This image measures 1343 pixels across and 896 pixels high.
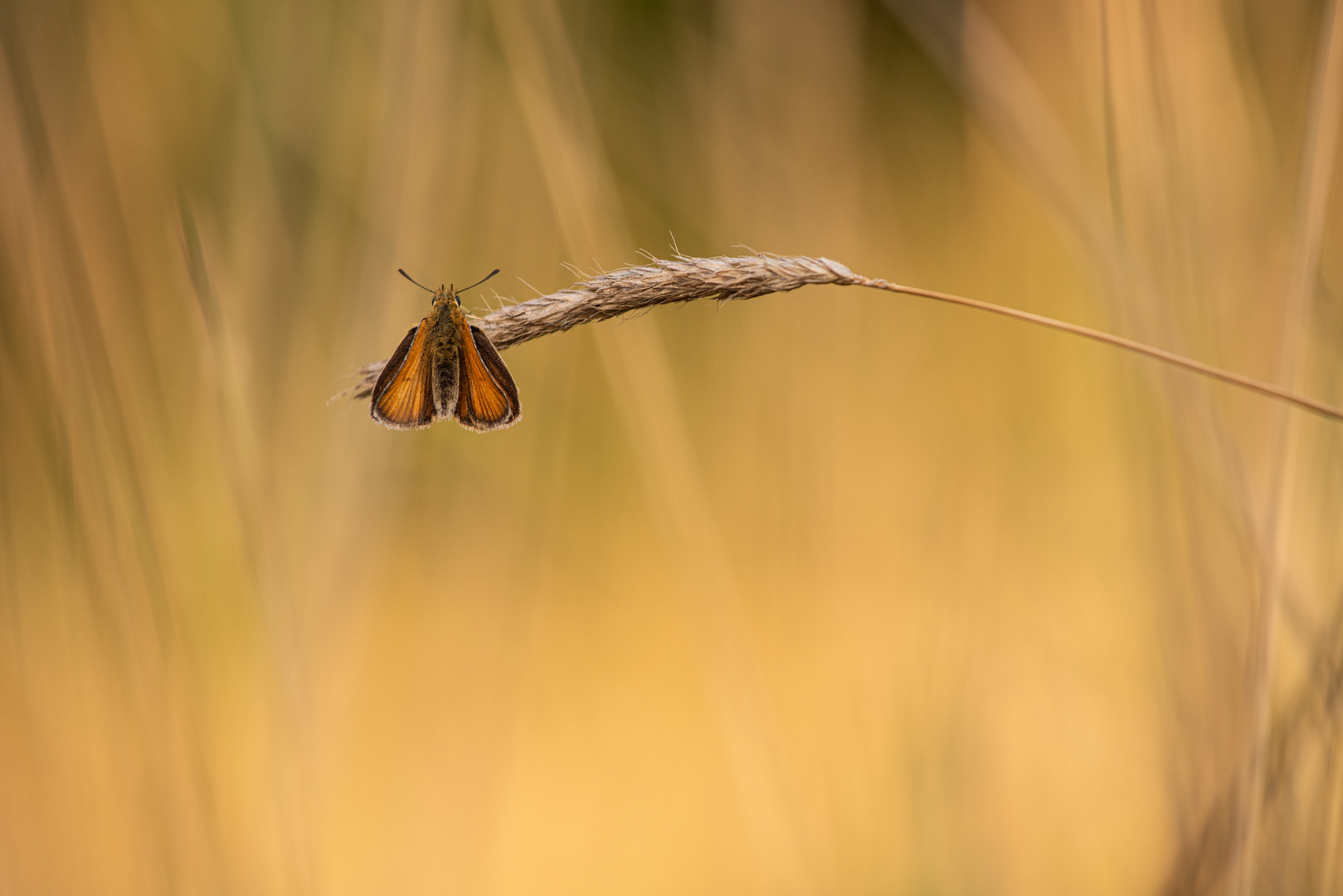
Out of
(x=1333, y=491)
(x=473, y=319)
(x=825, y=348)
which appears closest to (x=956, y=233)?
(x=825, y=348)

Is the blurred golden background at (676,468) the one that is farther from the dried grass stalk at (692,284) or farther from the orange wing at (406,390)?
the dried grass stalk at (692,284)

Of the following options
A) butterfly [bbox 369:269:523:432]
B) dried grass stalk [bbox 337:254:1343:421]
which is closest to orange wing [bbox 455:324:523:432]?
butterfly [bbox 369:269:523:432]

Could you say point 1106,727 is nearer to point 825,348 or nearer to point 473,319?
point 825,348

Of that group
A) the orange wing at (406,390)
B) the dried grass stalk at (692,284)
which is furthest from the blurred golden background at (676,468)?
the dried grass stalk at (692,284)

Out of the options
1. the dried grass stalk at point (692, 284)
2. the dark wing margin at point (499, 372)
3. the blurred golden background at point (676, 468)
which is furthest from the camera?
the blurred golden background at point (676, 468)

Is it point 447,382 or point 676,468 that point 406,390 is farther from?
point 676,468

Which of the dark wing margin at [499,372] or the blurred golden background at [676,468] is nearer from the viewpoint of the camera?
the dark wing margin at [499,372]

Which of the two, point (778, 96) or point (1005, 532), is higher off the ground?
point (778, 96)
